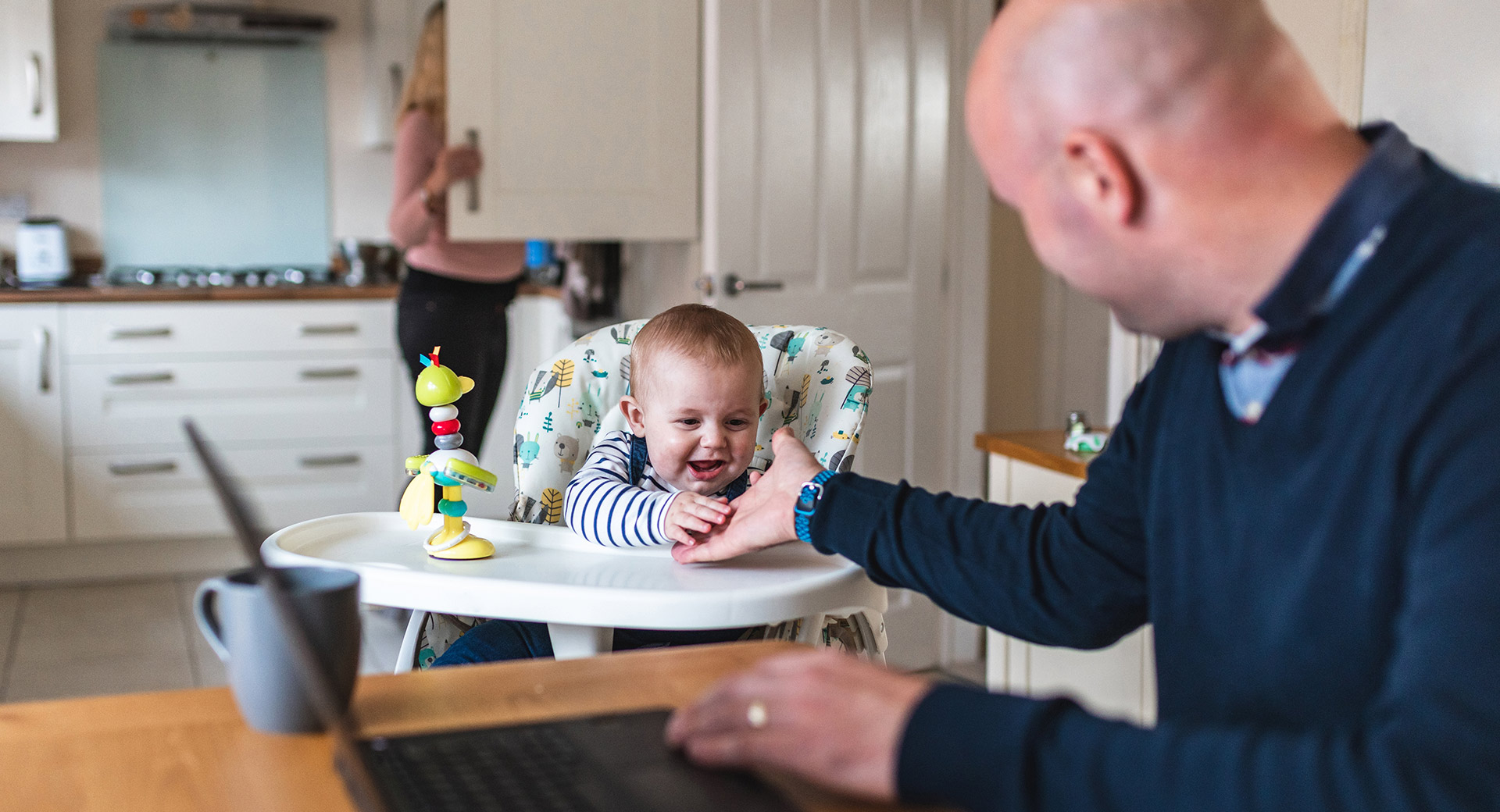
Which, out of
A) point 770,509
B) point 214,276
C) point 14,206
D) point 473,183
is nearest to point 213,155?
point 214,276

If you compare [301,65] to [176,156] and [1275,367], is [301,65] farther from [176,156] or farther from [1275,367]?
[1275,367]

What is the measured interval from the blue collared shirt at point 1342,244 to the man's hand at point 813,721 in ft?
0.98

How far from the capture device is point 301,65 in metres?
5.00

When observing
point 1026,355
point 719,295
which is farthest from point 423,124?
point 1026,355

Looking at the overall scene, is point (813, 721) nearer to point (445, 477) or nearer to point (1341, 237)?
point (1341, 237)

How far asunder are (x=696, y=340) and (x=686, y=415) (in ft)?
0.32

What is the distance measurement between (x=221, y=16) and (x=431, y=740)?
4.55 meters

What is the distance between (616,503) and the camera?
5.07 feet

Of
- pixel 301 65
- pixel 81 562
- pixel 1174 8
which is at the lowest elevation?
pixel 81 562

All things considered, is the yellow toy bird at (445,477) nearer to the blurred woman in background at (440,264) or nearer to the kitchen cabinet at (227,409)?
the blurred woman in background at (440,264)

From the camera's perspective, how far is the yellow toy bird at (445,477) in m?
1.41

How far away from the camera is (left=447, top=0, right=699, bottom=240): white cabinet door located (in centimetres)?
306

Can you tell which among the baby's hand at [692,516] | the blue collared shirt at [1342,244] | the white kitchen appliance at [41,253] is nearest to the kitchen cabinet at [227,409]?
the white kitchen appliance at [41,253]

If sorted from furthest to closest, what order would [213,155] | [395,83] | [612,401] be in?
[213,155]
[395,83]
[612,401]
